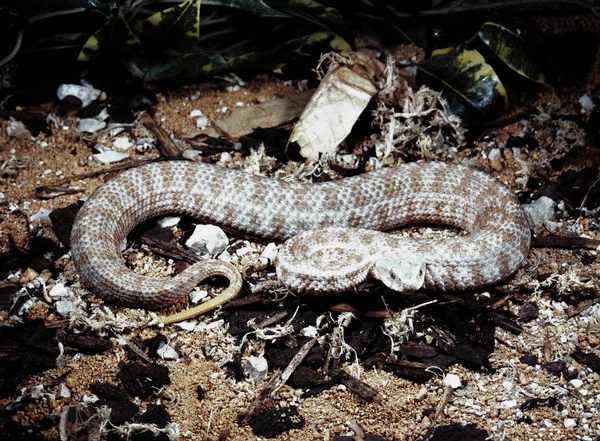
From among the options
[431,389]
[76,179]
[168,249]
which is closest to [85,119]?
[76,179]

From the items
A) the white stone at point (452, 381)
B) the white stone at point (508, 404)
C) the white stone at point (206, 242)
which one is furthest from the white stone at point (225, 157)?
the white stone at point (508, 404)

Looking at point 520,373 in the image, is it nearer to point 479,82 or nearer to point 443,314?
point 443,314

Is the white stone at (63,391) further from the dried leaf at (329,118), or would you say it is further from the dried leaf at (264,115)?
the dried leaf at (264,115)

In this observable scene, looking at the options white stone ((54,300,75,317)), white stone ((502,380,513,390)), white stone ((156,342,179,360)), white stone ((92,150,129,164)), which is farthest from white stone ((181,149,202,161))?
white stone ((502,380,513,390))

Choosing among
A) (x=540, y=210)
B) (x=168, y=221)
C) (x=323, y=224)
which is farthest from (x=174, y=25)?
(x=540, y=210)

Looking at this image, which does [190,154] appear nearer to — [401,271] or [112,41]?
[112,41]

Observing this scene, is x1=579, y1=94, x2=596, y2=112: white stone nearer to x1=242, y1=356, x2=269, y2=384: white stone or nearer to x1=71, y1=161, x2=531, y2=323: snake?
x1=71, y1=161, x2=531, y2=323: snake
